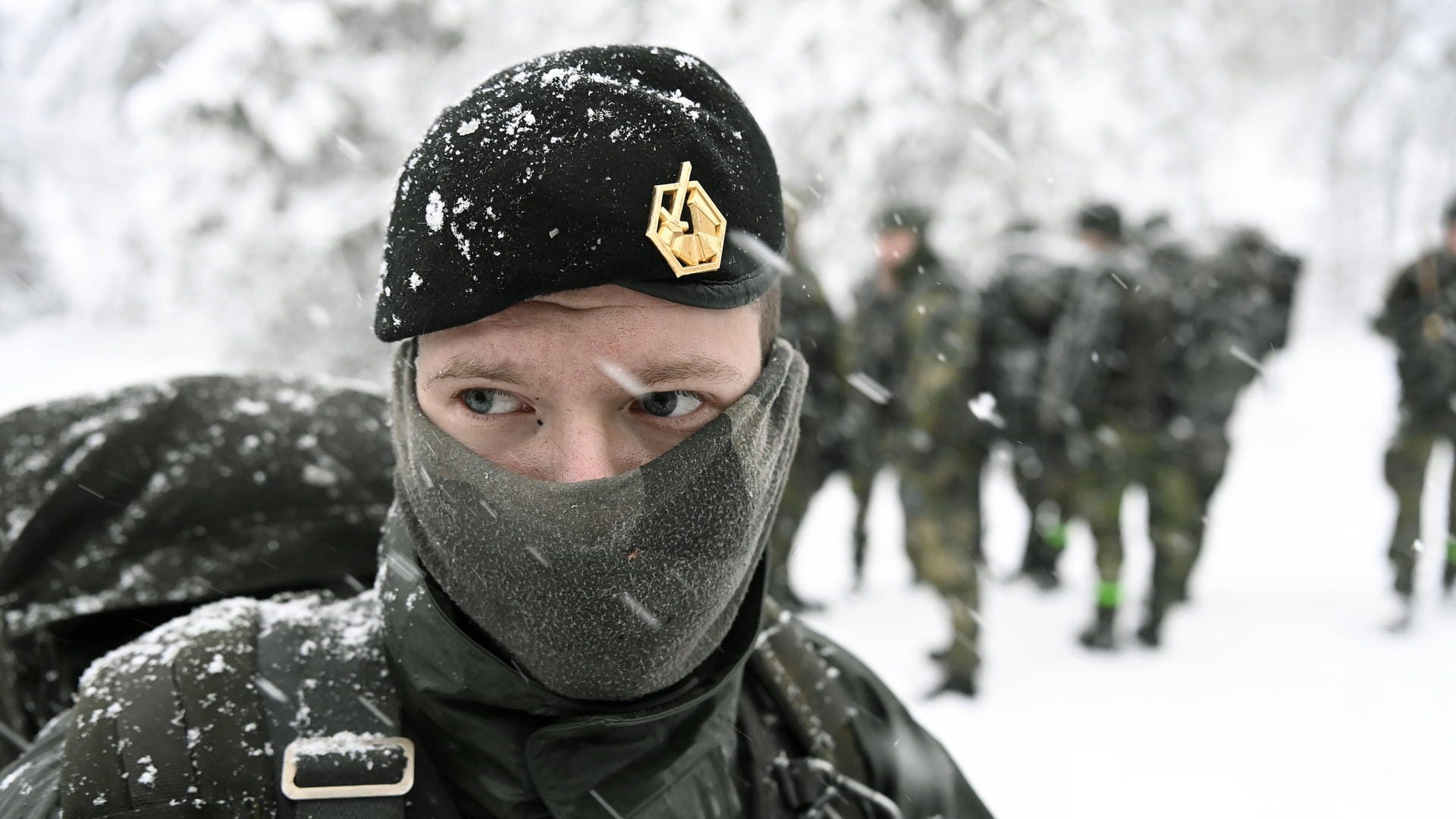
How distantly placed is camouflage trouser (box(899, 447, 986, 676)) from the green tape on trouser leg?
979 mm

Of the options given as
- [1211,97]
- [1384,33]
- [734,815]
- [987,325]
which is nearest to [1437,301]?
[987,325]

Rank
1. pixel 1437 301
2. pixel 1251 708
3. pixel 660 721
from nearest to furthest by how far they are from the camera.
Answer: pixel 660 721, pixel 1251 708, pixel 1437 301

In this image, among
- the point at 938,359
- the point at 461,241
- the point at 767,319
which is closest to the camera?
the point at 461,241

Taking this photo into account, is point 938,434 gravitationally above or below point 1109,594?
above

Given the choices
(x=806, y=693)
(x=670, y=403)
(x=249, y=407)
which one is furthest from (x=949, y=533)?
(x=670, y=403)

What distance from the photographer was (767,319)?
1.38 m

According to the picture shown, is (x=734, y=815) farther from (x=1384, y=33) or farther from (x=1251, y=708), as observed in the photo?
(x=1384, y=33)

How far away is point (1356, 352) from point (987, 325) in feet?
60.9

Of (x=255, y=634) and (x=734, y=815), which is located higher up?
(x=255, y=634)

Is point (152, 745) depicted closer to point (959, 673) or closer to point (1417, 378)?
point (959, 673)

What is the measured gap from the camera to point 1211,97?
17891 mm

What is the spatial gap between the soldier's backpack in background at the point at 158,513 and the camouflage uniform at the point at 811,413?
4.23 m

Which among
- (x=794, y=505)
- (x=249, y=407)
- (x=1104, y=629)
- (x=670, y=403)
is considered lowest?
(x=1104, y=629)

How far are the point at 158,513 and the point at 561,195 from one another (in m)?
0.85
